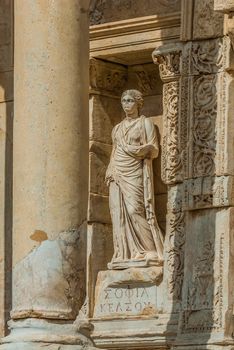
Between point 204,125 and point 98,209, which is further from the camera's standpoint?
point 98,209

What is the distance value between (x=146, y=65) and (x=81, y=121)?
4.35m

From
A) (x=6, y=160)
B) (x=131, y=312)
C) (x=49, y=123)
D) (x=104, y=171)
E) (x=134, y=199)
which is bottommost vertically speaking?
(x=131, y=312)

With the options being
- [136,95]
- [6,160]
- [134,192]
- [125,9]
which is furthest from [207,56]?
[6,160]

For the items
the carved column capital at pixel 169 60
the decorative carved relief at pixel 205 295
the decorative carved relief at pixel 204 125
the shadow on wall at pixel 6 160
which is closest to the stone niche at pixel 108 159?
the carved column capital at pixel 169 60

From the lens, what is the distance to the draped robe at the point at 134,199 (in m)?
27.7

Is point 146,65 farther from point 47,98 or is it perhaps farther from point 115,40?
point 47,98

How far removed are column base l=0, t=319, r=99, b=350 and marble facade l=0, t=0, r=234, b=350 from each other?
0.05ft

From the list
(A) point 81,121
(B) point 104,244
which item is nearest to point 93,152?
(B) point 104,244

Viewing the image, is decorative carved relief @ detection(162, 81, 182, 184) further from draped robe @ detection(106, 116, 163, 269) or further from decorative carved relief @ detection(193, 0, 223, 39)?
decorative carved relief @ detection(193, 0, 223, 39)

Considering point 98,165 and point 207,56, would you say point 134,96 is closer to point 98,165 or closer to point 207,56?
point 98,165

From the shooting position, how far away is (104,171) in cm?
2847

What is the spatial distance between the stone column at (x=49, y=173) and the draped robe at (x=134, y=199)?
339 cm

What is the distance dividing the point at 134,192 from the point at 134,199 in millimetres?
85

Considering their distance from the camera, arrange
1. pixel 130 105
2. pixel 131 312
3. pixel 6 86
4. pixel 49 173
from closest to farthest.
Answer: pixel 49 173 → pixel 131 312 → pixel 130 105 → pixel 6 86
